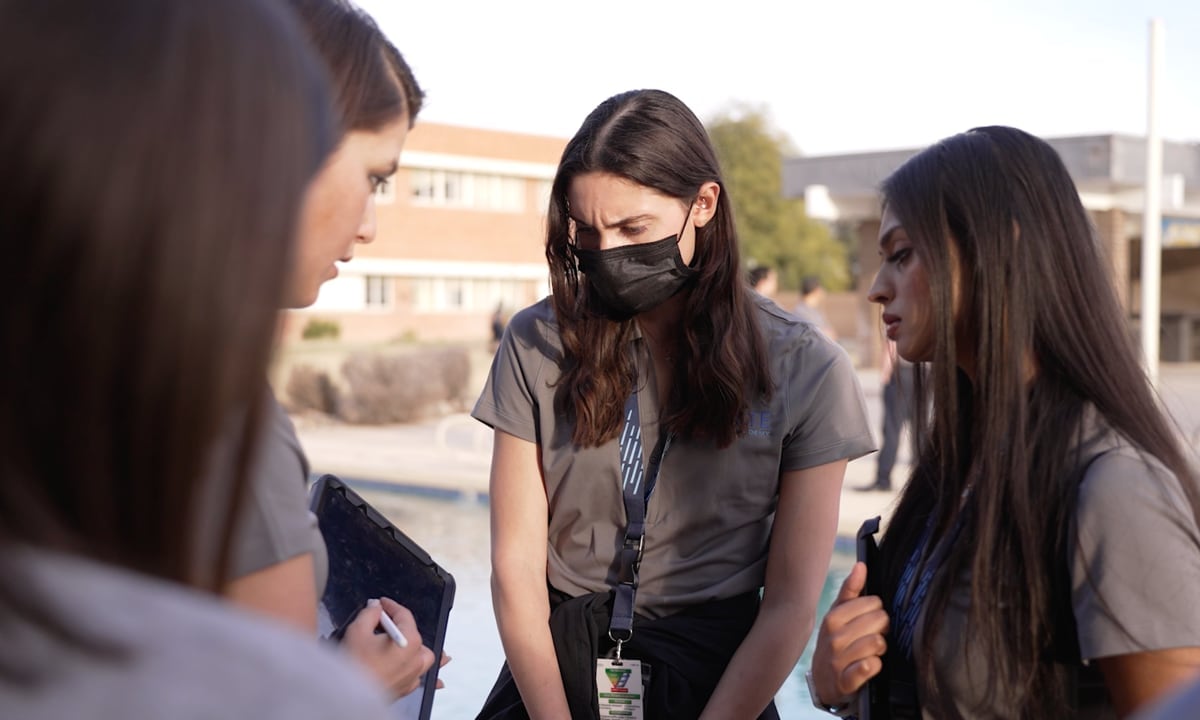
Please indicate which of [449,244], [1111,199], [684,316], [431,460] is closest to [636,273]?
[684,316]

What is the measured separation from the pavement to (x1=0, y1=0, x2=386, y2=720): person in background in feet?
29.2

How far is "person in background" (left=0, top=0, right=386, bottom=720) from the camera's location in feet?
2.24

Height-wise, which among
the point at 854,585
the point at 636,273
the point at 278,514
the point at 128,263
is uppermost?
the point at 128,263

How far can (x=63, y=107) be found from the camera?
0.72 m

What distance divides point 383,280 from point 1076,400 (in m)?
38.7

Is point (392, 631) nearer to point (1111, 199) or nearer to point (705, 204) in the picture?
point (705, 204)

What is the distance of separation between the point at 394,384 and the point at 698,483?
54.3 ft

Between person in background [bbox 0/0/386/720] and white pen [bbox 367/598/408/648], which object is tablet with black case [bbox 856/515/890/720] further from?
person in background [bbox 0/0/386/720]

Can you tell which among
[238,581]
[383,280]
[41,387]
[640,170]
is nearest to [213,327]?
[41,387]

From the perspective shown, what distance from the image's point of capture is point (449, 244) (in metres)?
40.7

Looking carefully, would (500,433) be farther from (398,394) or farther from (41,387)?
(398,394)

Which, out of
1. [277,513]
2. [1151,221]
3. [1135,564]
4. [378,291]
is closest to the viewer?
[277,513]

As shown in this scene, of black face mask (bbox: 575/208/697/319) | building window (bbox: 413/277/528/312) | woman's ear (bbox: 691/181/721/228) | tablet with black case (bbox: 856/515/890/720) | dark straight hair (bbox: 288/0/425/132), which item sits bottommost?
building window (bbox: 413/277/528/312)

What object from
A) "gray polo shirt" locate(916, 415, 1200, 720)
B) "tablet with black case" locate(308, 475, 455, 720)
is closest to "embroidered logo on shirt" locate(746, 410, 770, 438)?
"tablet with black case" locate(308, 475, 455, 720)
